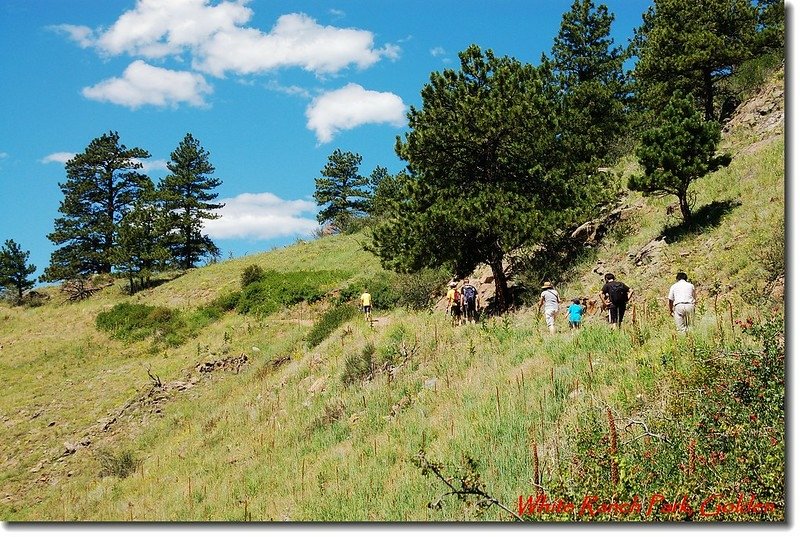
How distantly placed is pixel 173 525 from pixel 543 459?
364cm

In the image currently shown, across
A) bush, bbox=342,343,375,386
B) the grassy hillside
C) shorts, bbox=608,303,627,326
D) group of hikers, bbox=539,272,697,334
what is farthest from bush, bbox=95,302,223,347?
shorts, bbox=608,303,627,326

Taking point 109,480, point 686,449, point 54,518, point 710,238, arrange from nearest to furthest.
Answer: point 686,449
point 54,518
point 109,480
point 710,238

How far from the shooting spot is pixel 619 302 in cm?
1271

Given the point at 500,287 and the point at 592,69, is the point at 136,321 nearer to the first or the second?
the point at 500,287

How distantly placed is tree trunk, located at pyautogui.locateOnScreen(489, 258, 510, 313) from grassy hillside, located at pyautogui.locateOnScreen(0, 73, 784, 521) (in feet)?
6.06

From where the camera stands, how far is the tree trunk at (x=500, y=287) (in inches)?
786

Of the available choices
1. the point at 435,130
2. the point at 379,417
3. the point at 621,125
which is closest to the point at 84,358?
the point at 435,130

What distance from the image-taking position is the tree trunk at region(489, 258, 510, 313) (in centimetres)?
1995

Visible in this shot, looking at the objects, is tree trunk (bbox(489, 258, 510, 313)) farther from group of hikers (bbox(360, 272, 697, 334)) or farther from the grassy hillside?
the grassy hillside

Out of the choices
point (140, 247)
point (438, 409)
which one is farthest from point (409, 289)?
point (140, 247)

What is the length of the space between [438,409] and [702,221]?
1275 cm

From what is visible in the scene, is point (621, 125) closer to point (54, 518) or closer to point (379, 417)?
point (379, 417)

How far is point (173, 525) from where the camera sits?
17.9 ft

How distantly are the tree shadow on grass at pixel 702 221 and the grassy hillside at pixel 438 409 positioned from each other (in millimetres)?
114
